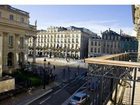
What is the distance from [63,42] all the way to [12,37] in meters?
47.8

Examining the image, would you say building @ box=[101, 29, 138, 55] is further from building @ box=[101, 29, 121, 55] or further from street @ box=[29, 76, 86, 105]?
street @ box=[29, 76, 86, 105]

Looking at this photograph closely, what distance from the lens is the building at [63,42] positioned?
3007 inches

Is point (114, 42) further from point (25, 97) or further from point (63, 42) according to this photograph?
point (25, 97)

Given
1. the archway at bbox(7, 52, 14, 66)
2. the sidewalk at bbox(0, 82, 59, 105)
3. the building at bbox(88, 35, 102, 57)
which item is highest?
the building at bbox(88, 35, 102, 57)

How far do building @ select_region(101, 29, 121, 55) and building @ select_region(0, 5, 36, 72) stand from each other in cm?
4084

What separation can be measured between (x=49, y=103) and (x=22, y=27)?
49.9 feet

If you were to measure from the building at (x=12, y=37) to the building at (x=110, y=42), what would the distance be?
40843 mm

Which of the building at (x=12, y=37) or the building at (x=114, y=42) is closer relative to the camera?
the building at (x=12, y=37)

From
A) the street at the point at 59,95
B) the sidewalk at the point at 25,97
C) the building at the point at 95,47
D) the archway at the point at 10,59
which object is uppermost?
the building at the point at 95,47

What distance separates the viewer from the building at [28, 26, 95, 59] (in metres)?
76.4

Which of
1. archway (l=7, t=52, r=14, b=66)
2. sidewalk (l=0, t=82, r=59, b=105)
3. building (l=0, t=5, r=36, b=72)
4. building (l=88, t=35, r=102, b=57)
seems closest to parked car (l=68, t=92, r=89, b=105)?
sidewalk (l=0, t=82, r=59, b=105)

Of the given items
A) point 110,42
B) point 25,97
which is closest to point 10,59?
point 25,97

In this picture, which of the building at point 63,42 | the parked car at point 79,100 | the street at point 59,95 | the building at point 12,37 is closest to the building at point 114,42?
the building at point 63,42

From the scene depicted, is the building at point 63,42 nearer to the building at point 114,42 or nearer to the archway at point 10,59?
the building at point 114,42
